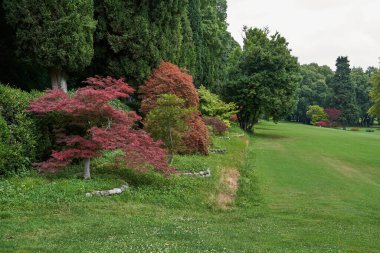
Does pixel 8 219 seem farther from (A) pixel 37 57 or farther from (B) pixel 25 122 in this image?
(A) pixel 37 57

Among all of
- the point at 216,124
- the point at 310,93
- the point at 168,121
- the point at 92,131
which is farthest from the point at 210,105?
the point at 310,93

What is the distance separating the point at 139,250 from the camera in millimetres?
6688

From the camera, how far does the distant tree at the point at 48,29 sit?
51.9ft

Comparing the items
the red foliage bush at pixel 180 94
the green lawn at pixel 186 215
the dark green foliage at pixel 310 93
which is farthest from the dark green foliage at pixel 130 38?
the dark green foliage at pixel 310 93

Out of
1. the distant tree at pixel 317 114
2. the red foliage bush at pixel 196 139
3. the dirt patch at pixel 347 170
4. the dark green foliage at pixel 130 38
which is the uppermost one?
the dark green foliage at pixel 130 38

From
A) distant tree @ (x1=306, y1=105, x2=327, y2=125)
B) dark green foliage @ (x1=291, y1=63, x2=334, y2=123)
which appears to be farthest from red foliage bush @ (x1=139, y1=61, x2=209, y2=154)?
dark green foliage @ (x1=291, y1=63, x2=334, y2=123)

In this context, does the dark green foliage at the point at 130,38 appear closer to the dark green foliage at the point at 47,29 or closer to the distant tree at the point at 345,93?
the dark green foliage at the point at 47,29

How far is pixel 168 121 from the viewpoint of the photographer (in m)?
15.3

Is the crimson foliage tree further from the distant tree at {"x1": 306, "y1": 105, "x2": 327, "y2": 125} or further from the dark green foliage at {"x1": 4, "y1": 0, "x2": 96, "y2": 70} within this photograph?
the distant tree at {"x1": 306, "y1": 105, "x2": 327, "y2": 125}

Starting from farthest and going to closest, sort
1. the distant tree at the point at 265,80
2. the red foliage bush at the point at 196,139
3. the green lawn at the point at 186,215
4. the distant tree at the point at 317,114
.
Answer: the distant tree at the point at 317,114
the distant tree at the point at 265,80
the red foliage bush at the point at 196,139
the green lawn at the point at 186,215

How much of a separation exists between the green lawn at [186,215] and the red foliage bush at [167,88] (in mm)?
3351

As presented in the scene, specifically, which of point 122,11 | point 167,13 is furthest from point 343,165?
point 122,11

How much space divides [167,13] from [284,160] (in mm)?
11074

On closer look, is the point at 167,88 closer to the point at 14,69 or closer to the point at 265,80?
the point at 14,69
